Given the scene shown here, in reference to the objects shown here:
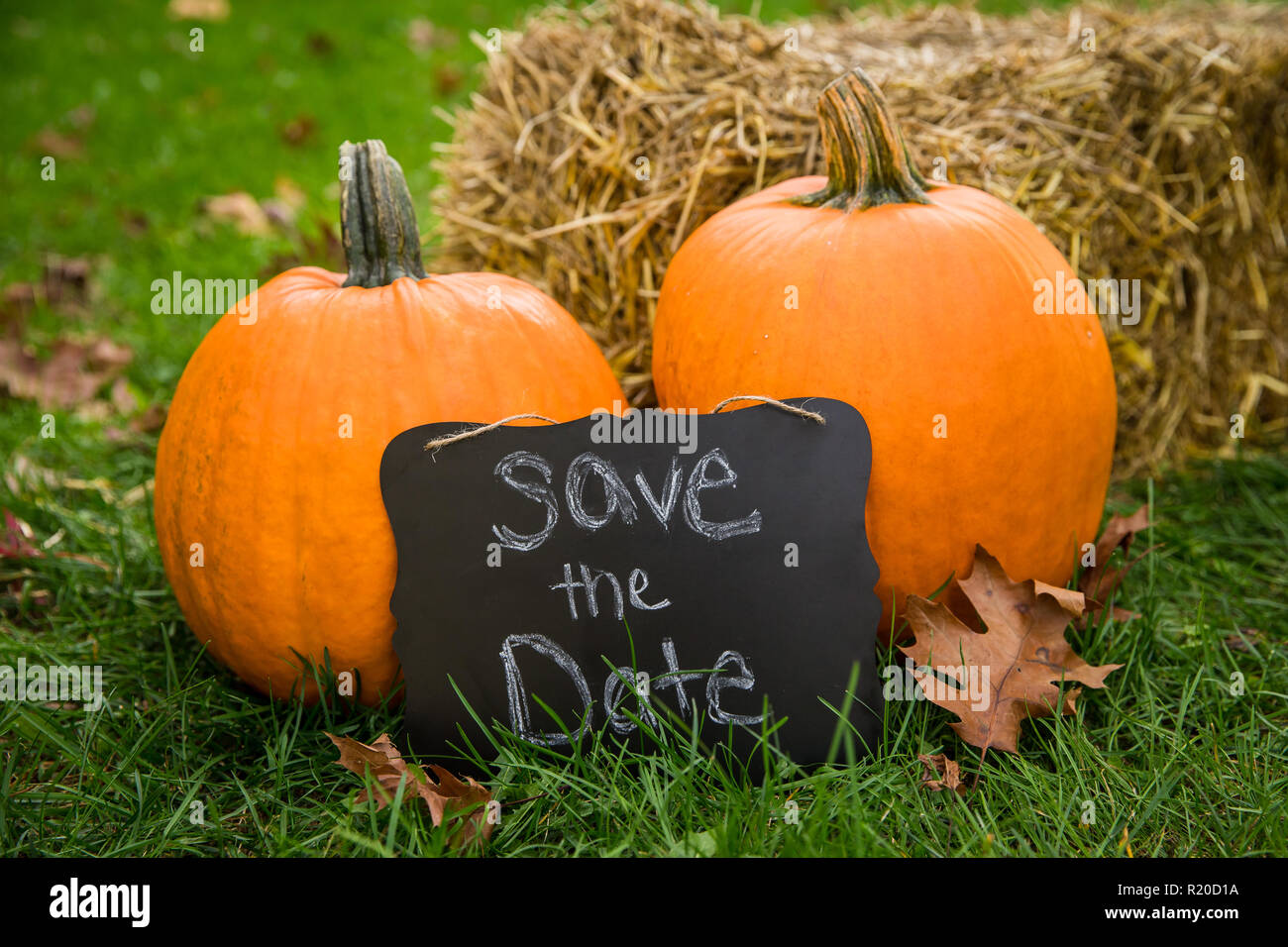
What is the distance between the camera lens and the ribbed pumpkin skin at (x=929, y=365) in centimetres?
179

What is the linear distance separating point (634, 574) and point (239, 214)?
14.0 ft

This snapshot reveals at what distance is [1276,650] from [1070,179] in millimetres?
1335

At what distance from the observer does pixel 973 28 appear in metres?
3.82

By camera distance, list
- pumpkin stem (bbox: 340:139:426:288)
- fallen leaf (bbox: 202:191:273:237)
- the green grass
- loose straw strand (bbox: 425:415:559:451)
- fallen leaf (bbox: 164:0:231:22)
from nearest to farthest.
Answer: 1. the green grass
2. loose straw strand (bbox: 425:415:559:451)
3. pumpkin stem (bbox: 340:139:426:288)
4. fallen leaf (bbox: 202:191:273:237)
5. fallen leaf (bbox: 164:0:231:22)

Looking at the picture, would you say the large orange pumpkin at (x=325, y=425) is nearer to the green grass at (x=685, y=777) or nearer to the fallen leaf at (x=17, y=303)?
the green grass at (x=685, y=777)

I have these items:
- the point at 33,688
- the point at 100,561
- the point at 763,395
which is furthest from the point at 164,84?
the point at 763,395

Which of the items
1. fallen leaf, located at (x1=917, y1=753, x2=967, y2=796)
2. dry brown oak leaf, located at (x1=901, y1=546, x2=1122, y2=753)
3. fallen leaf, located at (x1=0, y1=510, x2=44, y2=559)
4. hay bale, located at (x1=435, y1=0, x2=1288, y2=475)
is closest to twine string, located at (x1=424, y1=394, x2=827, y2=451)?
dry brown oak leaf, located at (x1=901, y1=546, x2=1122, y2=753)

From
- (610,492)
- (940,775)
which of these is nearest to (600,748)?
(610,492)

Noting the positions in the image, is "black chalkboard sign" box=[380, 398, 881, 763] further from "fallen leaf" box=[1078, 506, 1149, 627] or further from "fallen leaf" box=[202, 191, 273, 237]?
"fallen leaf" box=[202, 191, 273, 237]

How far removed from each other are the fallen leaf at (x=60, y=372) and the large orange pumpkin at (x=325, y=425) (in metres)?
1.87

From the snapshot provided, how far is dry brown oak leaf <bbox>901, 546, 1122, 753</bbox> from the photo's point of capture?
169 cm

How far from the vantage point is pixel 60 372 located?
11.5 feet

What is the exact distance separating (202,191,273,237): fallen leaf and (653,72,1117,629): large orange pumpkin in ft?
12.4
